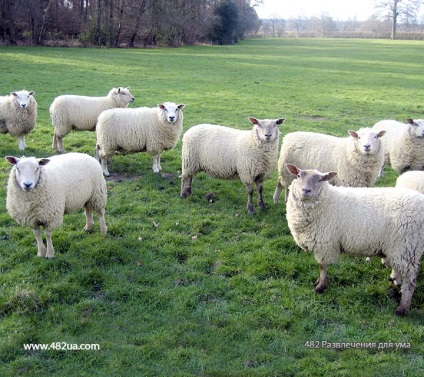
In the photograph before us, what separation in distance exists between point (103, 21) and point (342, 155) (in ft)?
148

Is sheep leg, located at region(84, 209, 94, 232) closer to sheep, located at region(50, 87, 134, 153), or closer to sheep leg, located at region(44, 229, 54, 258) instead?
sheep leg, located at region(44, 229, 54, 258)

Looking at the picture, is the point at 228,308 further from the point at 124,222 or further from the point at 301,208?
the point at 124,222

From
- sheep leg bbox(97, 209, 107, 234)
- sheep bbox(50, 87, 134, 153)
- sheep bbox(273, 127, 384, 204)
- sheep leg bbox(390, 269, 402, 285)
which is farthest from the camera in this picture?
sheep bbox(50, 87, 134, 153)

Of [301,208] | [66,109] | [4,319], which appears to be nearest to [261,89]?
[66,109]

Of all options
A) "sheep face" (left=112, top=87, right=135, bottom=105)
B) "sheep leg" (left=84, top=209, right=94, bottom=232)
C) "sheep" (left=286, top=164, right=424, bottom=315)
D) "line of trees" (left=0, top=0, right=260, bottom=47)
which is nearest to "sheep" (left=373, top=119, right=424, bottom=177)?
"sheep" (left=286, top=164, right=424, bottom=315)

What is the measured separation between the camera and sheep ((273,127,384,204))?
6785 millimetres

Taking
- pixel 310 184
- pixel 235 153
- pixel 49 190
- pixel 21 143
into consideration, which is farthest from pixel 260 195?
pixel 21 143

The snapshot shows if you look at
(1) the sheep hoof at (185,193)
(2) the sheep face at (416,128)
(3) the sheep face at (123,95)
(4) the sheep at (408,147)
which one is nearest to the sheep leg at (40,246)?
(1) the sheep hoof at (185,193)

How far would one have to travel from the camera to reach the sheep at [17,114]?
10.2 metres

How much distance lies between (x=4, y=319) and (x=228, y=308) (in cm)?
250

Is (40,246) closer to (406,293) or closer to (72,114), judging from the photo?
(406,293)

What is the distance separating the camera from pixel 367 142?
6609mm

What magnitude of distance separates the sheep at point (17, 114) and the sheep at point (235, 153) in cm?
476

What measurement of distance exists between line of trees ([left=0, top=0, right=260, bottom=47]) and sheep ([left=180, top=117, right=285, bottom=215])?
39423 millimetres
